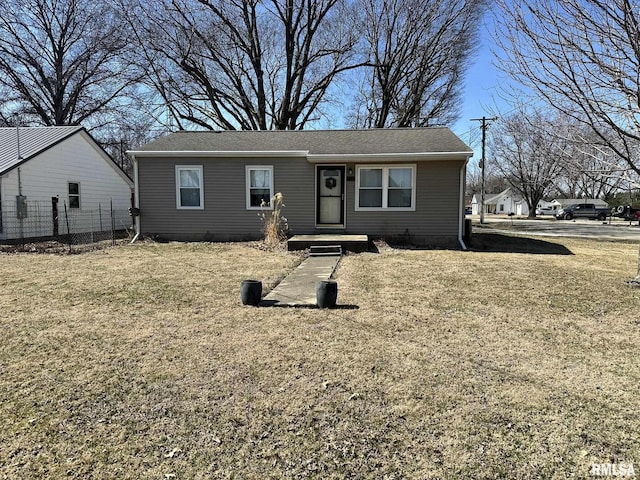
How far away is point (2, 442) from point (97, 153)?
713 inches

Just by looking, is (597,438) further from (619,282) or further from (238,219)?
(238,219)

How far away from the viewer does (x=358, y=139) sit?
1240 cm

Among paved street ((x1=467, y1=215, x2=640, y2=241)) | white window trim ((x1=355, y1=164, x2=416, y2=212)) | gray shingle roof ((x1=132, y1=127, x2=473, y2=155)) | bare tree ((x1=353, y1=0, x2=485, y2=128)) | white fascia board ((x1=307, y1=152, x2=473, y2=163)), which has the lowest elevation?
paved street ((x1=467, y1=215, x2=640, y2=241))

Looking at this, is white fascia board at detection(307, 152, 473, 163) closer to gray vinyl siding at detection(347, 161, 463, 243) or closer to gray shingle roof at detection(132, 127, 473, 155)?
gray shingle roof at detection(132, 127, 473, 155)

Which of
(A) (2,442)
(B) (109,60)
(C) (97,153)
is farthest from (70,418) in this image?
(B) (109,60)

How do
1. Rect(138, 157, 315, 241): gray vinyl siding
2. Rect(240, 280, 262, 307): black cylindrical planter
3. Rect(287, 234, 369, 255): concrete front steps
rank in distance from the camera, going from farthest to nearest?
1. Rect(138, 157, 315, 241): gray vinyl siding
2. Rect(287, 234, 369, 255): concrete front steps
3. Rect(240, 280, 262, 307): black cylindrical planter

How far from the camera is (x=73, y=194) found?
16.0m

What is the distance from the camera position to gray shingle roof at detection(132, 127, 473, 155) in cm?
1106

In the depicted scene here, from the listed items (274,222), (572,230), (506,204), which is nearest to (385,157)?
(274,222)

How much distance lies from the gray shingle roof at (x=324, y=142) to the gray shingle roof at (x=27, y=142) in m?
5.21

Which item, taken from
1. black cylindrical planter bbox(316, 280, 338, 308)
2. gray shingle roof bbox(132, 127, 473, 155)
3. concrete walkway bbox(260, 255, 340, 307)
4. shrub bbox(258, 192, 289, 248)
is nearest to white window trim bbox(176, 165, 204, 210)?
gray shingle roof bbox(132, 127, 473, 155)

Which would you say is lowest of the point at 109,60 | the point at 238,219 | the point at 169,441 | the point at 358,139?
the point at 169,441

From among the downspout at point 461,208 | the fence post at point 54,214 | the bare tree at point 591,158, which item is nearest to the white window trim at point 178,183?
the fence post at point 54,214

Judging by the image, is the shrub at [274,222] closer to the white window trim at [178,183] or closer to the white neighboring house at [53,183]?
the white window trim at [178,183]
